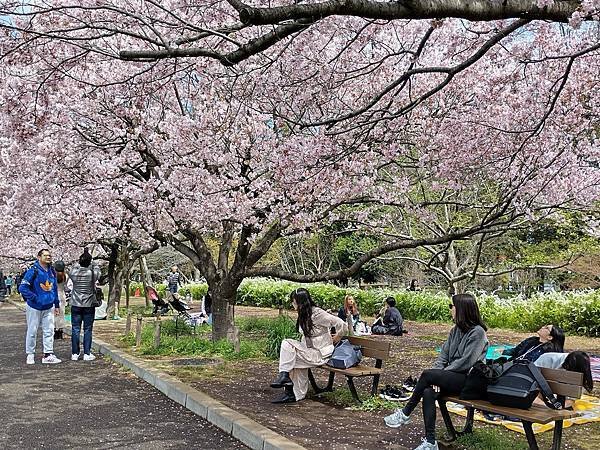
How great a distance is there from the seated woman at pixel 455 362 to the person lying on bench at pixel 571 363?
620 mm

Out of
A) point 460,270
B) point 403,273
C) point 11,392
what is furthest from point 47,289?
point 403,273

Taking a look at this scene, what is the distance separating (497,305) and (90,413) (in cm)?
1364

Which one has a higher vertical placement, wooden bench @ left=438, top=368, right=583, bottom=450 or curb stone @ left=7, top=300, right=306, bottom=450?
wooden bench @ left=438, top=368, right=583, bottom=450

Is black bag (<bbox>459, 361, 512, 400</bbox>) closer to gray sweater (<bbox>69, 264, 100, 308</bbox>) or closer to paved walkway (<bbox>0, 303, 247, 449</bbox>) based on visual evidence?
paved walkway (<bbox>0, 303, 247, 449</bbox>)

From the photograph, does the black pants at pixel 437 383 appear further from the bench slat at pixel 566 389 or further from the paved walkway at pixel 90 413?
the paved walkway at pixel 90 413

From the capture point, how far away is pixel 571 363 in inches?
214

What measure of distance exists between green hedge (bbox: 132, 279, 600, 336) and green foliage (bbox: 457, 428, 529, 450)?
10508mm

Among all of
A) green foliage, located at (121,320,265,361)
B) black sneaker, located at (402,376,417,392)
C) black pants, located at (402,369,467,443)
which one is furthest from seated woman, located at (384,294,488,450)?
green foliage, located at (121,320,265,361)

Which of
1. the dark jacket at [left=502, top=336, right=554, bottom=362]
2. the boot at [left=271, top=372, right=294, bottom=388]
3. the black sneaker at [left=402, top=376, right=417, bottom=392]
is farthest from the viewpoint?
the black sneaker at [left=402, top=376, right=417, bottom=392]

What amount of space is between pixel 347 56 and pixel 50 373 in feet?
21.5

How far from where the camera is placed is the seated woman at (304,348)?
7.01 meters

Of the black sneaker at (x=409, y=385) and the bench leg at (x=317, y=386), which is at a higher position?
the bench leg at (x=317, y=386)

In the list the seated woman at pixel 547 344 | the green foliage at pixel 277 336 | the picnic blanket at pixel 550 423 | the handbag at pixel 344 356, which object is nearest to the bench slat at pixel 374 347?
the handbag at pixel 344 356

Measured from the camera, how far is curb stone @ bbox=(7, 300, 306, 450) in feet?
17.5
